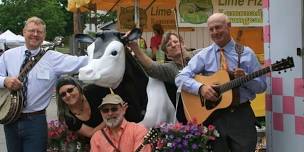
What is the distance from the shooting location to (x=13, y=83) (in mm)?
4344

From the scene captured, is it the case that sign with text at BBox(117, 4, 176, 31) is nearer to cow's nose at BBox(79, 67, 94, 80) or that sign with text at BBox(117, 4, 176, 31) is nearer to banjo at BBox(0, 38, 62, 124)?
banjo at BBox(0, 38, 62, 124)

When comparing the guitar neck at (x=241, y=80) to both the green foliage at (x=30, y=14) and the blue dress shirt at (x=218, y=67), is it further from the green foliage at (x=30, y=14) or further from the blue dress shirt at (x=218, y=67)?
the green foliage at (x=30, y=14)

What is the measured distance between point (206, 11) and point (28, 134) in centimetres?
639

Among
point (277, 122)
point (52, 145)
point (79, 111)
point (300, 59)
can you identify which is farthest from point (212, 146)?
point (52, 145)

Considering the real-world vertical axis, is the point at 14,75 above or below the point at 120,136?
above

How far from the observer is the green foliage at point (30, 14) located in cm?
5050

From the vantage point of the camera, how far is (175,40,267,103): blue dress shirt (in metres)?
3.89

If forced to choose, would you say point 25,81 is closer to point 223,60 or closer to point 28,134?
point 28,134

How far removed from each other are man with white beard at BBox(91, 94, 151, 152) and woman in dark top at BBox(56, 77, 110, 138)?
0.71 ft

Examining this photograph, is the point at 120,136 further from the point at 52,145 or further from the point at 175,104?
the point at 52,145

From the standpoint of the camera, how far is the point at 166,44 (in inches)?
180

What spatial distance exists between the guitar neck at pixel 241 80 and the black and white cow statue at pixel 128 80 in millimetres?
654

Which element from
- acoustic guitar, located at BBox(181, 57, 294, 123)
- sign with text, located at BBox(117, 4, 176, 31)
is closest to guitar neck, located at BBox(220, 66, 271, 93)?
acoustic guitar, located at BBox(181, 57, 294, 123)

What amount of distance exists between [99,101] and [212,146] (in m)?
1.07
